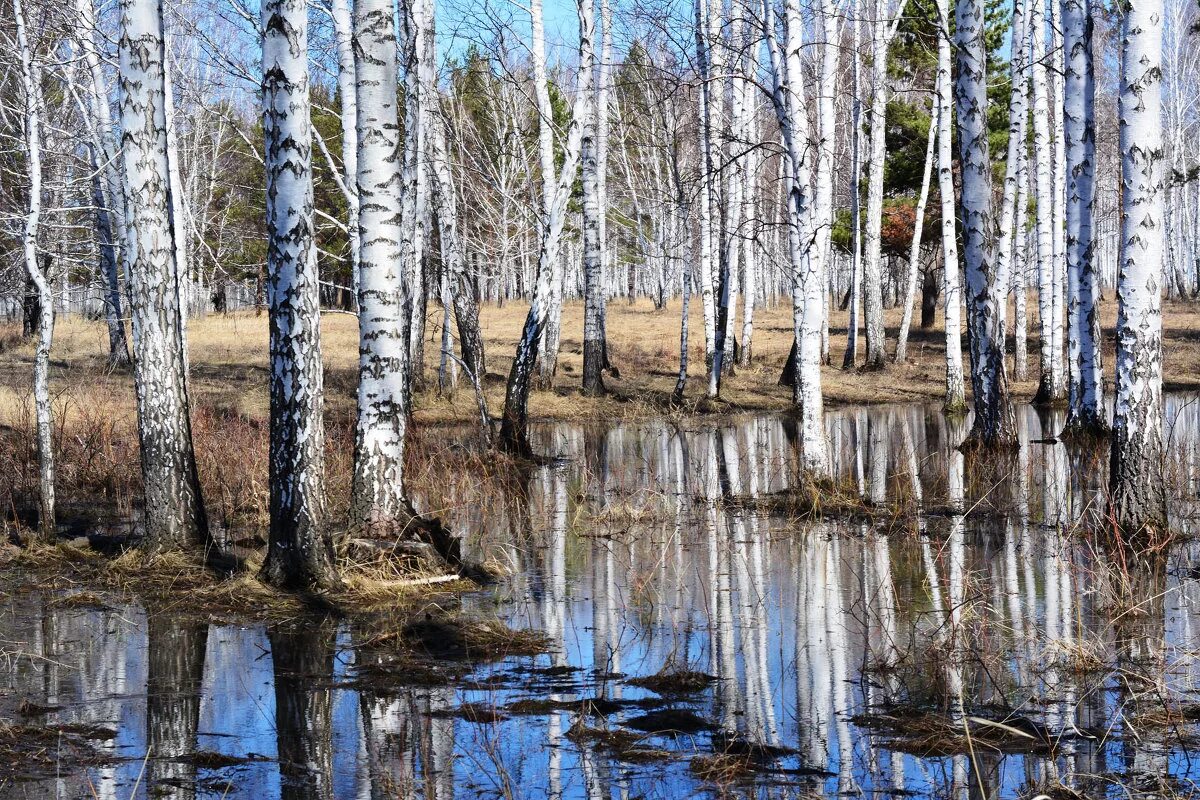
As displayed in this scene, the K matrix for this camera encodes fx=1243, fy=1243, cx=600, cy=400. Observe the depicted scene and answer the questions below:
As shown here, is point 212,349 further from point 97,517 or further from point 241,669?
point 241,669

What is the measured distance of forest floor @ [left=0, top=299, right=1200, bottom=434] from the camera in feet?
73.3

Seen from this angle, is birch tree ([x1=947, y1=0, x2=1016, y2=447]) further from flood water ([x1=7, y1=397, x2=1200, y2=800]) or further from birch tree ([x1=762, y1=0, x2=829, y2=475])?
flood water ([x1=7, y1=397, x2=1200, y2=800])

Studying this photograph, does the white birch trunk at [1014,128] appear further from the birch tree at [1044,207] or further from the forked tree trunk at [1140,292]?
the forked tree trunk at [1140,292]

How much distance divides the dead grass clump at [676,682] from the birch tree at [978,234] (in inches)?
418

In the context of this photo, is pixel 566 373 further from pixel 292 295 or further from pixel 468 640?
pixel 468 640

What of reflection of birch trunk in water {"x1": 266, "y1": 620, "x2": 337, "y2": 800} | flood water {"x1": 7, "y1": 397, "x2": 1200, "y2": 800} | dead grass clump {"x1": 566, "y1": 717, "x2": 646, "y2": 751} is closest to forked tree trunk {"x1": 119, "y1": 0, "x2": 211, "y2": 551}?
flood water {"x1": 7, "y1": 397, "x2": 1200, "y2": 800}

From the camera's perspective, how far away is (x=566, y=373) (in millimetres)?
28453

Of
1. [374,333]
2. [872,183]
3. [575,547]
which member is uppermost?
[872,183]

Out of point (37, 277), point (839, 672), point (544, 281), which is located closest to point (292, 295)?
point (37, 277)

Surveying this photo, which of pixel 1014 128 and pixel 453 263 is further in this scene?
→ pixel 453 263

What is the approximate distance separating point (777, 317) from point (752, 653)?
42238 mm

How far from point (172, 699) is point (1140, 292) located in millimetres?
7333

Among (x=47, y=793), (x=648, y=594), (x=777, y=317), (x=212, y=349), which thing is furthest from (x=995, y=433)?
(x=777, y=317)

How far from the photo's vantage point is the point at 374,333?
9156 mm
